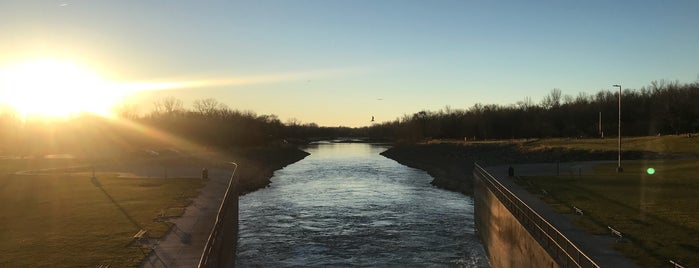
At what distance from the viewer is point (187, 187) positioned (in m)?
34.8

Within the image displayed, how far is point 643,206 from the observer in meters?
23.8

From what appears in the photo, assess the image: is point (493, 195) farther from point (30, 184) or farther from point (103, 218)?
point (30, 184)

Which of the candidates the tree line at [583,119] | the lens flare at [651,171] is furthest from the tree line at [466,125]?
the lens flare at [651,171]

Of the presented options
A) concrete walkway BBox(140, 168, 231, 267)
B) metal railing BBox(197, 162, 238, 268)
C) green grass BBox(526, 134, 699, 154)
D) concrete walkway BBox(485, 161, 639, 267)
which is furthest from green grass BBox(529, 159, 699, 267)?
green grass BBox(526, 134, 699, 154)

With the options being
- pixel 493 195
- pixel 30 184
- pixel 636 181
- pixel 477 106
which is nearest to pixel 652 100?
pixel 477 106

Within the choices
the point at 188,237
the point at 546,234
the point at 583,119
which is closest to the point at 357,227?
the point at 188,237

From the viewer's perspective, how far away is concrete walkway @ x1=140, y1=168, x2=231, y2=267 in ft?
52.7

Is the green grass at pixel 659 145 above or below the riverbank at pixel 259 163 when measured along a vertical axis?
above

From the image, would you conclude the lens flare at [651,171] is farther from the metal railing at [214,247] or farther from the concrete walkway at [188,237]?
the metal railing at [214,247]

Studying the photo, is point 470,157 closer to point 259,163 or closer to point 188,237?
point 259,163

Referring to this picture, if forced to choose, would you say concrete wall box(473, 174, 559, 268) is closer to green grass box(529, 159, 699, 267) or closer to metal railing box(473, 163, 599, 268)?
metal railing box(473, 163, 599, 268)

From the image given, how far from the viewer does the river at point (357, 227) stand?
24.1 meters

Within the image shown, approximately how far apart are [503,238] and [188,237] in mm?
12438

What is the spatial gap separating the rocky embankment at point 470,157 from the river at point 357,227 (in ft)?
19.6
